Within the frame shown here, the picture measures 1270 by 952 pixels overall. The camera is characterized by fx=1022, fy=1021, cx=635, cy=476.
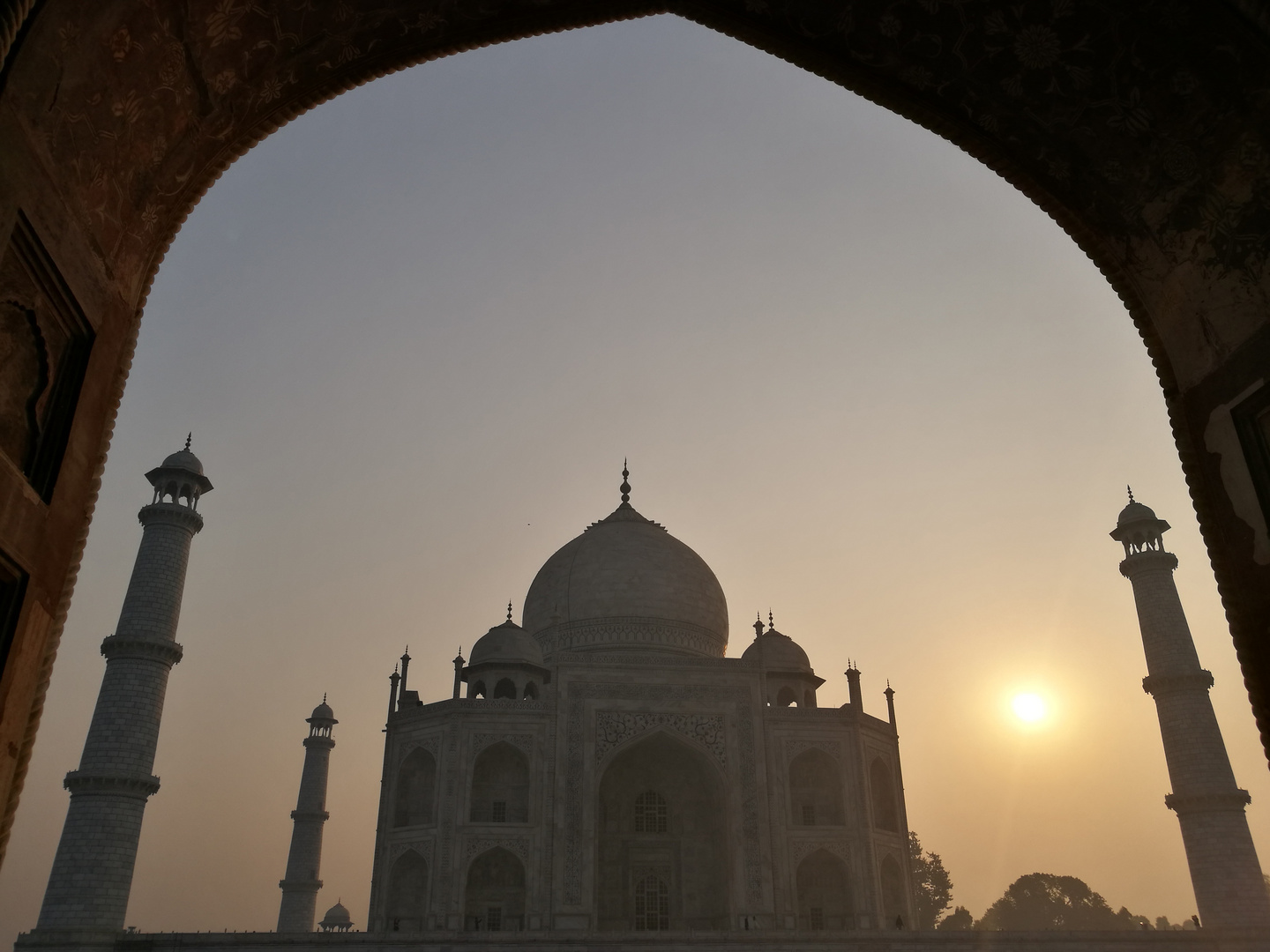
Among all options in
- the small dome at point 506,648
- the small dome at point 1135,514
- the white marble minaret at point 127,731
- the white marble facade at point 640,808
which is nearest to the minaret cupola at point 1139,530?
the small dome at point 1135,514

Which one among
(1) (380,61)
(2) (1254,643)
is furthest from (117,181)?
(2) (1254,643)

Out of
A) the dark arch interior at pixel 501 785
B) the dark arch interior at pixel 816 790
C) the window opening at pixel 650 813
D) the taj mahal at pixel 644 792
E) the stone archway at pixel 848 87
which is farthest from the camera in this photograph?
the window opening at pixel 650 813

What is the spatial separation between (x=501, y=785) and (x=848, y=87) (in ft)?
62.6

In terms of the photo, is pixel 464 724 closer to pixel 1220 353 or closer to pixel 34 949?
pixel 34 949

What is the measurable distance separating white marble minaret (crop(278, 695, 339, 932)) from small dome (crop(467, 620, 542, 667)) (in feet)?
25.0

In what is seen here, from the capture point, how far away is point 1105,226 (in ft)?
16.2

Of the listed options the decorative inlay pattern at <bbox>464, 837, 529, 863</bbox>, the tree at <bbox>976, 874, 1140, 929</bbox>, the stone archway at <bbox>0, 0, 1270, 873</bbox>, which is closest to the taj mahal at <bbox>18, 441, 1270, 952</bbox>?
the decorative inlay pattern at <bbox>464, 837, 529, 863</bbox>

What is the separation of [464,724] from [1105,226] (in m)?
19.1

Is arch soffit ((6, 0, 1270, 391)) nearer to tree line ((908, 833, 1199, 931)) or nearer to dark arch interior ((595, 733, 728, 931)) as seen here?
dark arch interior ((595, 733, 728, 931))

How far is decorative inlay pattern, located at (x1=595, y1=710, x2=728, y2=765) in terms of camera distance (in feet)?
72.6

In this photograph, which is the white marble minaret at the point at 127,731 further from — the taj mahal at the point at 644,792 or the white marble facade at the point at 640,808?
the white marble facade at the point at 640,808

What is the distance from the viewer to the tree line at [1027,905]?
142 feet

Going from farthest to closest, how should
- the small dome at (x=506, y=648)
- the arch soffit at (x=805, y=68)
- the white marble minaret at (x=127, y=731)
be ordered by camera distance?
1. the small dome at (x=506, y=648)
2. the white marble minaret at (x=127, y=731)
3. the arch soffit at (x=805, y=68)

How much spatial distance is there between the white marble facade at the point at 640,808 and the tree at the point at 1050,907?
25.5 m
